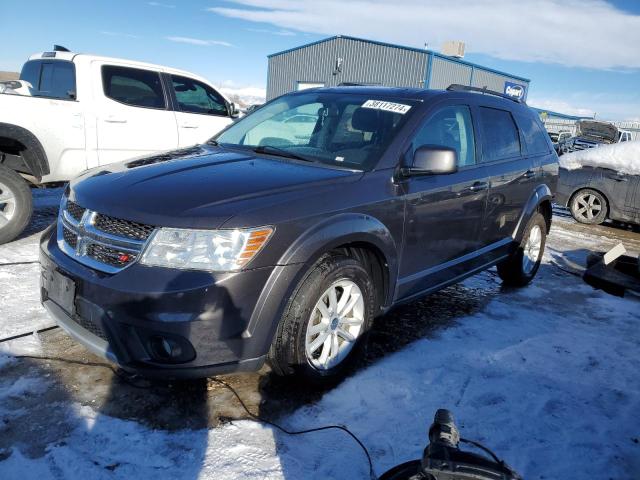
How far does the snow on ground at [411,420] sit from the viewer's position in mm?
2264

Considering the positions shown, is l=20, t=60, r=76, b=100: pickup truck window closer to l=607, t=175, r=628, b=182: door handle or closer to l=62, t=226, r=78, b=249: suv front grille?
l=62, t=226, r=78, b=249: suv front grille

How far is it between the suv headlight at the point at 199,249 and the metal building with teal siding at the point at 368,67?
23334 millimetres

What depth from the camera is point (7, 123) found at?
480 cm

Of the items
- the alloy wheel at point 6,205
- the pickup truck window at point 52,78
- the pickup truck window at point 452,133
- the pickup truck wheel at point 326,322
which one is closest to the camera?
the pickup truck wheel at point 326,322

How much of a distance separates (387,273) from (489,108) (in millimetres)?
1987

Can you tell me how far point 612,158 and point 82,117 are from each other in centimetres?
836

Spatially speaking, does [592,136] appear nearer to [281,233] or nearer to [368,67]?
[368,67]

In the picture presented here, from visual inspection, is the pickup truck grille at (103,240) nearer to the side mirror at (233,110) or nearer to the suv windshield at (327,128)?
the suv windshield at (327,128)

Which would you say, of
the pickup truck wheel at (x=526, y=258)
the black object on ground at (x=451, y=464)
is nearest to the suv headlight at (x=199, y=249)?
the black object on ground at (x=451, y=464)

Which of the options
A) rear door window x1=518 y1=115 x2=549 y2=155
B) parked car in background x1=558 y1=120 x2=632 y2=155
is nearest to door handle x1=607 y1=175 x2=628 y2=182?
rear door window x1=518 y1=115 x2=549 y2=155

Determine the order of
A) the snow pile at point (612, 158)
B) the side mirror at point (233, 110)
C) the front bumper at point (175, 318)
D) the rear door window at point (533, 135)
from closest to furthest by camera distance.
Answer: the front bumper at point (175, 318)
the rear door window at point (533, 135)
the side mirror at point (233, 110)
the snow pile at point (612, 158)

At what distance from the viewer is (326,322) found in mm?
2836

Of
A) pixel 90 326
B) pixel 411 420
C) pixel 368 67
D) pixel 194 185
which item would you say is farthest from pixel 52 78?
pixel 368 67

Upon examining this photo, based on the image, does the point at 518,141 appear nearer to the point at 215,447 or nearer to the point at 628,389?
the point at 628,389
